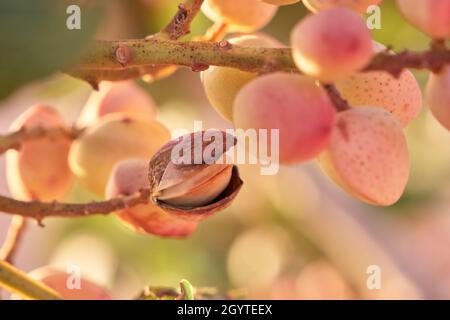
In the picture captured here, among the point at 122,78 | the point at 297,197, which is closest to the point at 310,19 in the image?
the point at 122,78

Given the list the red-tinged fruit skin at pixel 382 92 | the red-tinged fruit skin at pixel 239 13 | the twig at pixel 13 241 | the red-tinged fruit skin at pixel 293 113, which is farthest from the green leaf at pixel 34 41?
the twig at pixel 13 241

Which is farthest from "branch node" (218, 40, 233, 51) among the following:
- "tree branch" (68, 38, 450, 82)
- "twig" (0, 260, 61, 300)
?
"twig" (0, 260, 61, 300)

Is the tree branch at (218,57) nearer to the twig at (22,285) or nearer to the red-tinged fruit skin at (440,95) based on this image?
the red-tinged fruit skin at (440,95)

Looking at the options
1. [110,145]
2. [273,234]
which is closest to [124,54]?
[110,145]
